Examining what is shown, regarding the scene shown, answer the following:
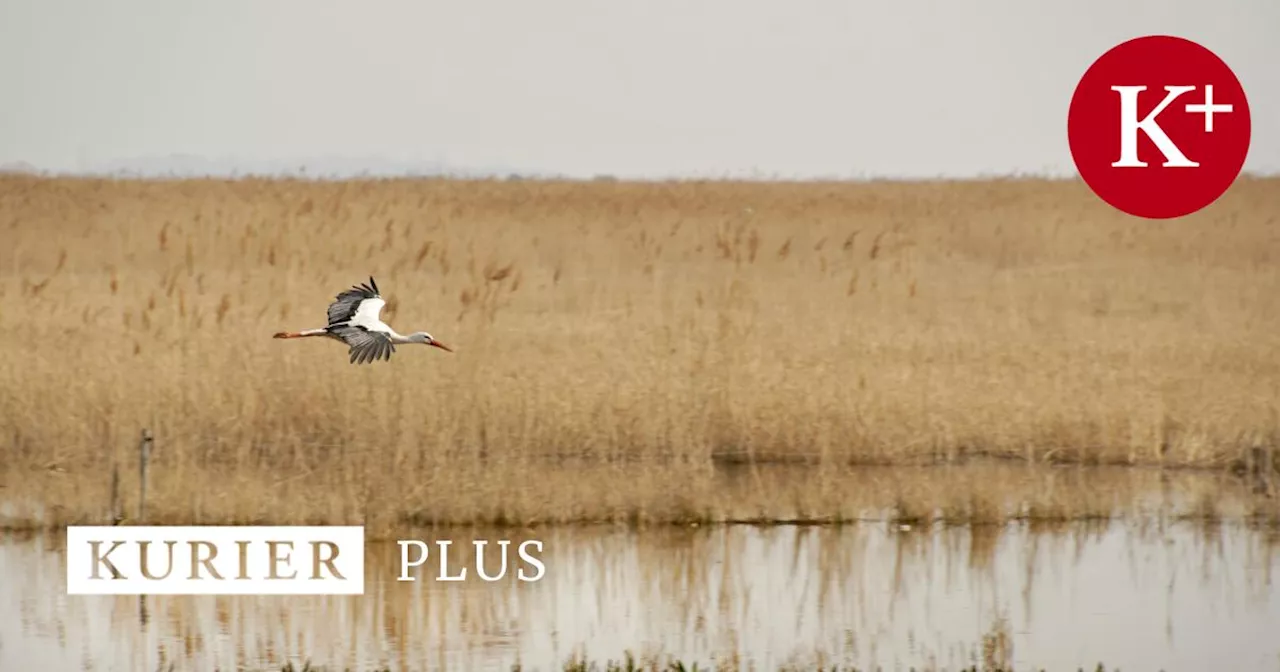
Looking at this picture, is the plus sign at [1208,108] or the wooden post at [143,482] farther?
the plus sign at [1208,108]

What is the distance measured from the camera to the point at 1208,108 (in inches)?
651

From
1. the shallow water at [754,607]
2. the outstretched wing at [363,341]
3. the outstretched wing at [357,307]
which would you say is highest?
the outstretched wing at [357,307]

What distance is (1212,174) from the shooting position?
17.8 metres

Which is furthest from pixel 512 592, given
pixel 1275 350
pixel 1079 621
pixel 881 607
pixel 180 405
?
pixel 1275 350

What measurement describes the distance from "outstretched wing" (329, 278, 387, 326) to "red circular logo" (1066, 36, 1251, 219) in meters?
7.94

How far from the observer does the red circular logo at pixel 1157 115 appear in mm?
15766

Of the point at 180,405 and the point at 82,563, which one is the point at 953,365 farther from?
the point at 82,563

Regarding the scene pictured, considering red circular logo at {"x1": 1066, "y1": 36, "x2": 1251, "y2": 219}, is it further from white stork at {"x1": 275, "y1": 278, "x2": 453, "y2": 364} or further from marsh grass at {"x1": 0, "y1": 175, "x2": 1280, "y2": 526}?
white stork at {"x1": 275, "y1": 278, "x2": 453, "y2": 364}

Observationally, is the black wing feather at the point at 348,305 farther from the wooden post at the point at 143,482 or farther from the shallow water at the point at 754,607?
the wooden post at the point at 143,482

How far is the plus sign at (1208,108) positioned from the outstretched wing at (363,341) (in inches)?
352

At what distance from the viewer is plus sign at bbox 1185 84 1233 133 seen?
16.4 metres

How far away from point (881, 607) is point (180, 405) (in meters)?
5.15

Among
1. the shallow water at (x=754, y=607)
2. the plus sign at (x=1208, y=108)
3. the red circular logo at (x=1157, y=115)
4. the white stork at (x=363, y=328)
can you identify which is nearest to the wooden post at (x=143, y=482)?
the shallow water at (x=754, y=607)

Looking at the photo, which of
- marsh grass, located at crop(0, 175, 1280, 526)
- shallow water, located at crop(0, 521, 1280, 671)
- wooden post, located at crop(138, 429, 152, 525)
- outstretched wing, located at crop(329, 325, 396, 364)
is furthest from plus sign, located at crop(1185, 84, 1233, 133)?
wooden post, located at crop(138, 429, 152, 525)
